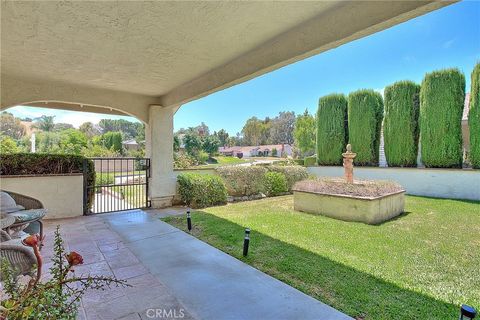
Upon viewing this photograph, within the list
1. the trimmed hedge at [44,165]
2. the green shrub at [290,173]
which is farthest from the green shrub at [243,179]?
the trimmed hedge at [44,165]

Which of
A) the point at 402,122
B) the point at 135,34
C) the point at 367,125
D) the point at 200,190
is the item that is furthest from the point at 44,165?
the point at 402,122

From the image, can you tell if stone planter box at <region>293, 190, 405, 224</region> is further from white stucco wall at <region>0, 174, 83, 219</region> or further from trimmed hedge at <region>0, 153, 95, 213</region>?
white stucco wall at <region>0, 174, 83, 219</region>

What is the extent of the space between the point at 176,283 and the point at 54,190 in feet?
16.3

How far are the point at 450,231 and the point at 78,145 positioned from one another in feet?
82.3

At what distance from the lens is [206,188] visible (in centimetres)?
795

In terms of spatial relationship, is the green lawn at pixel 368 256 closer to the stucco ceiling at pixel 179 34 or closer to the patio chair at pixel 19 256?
the patio chair at pixel 19 256

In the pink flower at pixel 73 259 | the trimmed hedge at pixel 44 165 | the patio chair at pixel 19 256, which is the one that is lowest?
the patio chair at pixel 19 256

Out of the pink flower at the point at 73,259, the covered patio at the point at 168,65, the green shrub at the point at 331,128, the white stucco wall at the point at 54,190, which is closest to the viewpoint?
the pink flower at the point at 73,259

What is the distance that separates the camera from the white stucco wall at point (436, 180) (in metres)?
9.08

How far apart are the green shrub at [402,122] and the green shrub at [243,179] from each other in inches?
253

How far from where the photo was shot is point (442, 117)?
33.1 feet

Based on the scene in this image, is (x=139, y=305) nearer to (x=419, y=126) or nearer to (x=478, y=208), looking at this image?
(x=478, y=208)

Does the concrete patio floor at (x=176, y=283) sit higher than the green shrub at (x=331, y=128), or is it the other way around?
the green shrub at (x=331, y=128)

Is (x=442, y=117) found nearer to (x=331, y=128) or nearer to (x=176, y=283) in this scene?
(x=331, y=128)
